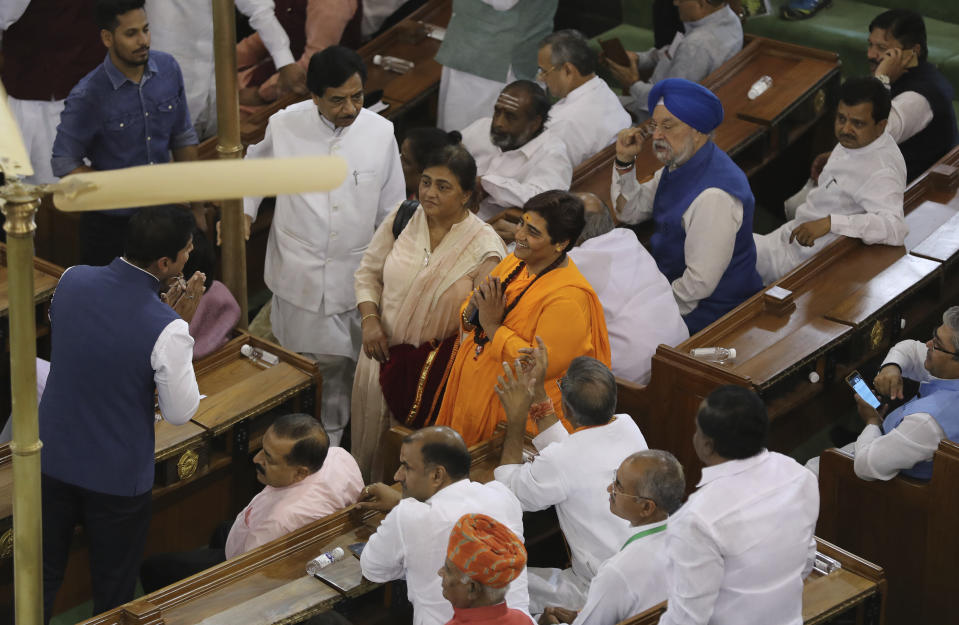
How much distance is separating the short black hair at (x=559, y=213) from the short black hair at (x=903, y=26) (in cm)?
211

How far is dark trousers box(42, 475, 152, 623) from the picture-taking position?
3.60m

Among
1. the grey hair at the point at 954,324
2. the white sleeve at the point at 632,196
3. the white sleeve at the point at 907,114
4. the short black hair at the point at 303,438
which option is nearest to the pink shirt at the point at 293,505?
the short black hair at the point at 303,438

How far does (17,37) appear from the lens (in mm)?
5895

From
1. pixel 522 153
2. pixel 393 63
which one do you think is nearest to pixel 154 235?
pixel 522 153

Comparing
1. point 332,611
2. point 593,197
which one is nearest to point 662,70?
point 593,197

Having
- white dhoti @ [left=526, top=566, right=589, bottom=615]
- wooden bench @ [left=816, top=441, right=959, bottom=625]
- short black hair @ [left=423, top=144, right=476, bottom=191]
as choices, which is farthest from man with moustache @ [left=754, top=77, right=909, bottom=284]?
white dhoti @ [left=526, top=566, right=589, bottom=615]

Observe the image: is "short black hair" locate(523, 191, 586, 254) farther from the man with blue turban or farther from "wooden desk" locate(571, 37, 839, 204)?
"wooden desk" locate(571, 37, 839, 204)

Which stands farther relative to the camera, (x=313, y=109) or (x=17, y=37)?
(x=17, y=37)

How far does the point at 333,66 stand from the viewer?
15.6 ft

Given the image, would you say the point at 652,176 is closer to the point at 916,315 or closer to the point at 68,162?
the point at 916,315

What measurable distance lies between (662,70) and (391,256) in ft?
8.46

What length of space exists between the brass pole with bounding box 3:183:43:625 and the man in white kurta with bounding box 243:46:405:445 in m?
2.85

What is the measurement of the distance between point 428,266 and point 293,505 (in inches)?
41.0

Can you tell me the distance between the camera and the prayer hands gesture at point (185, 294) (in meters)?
3.93
